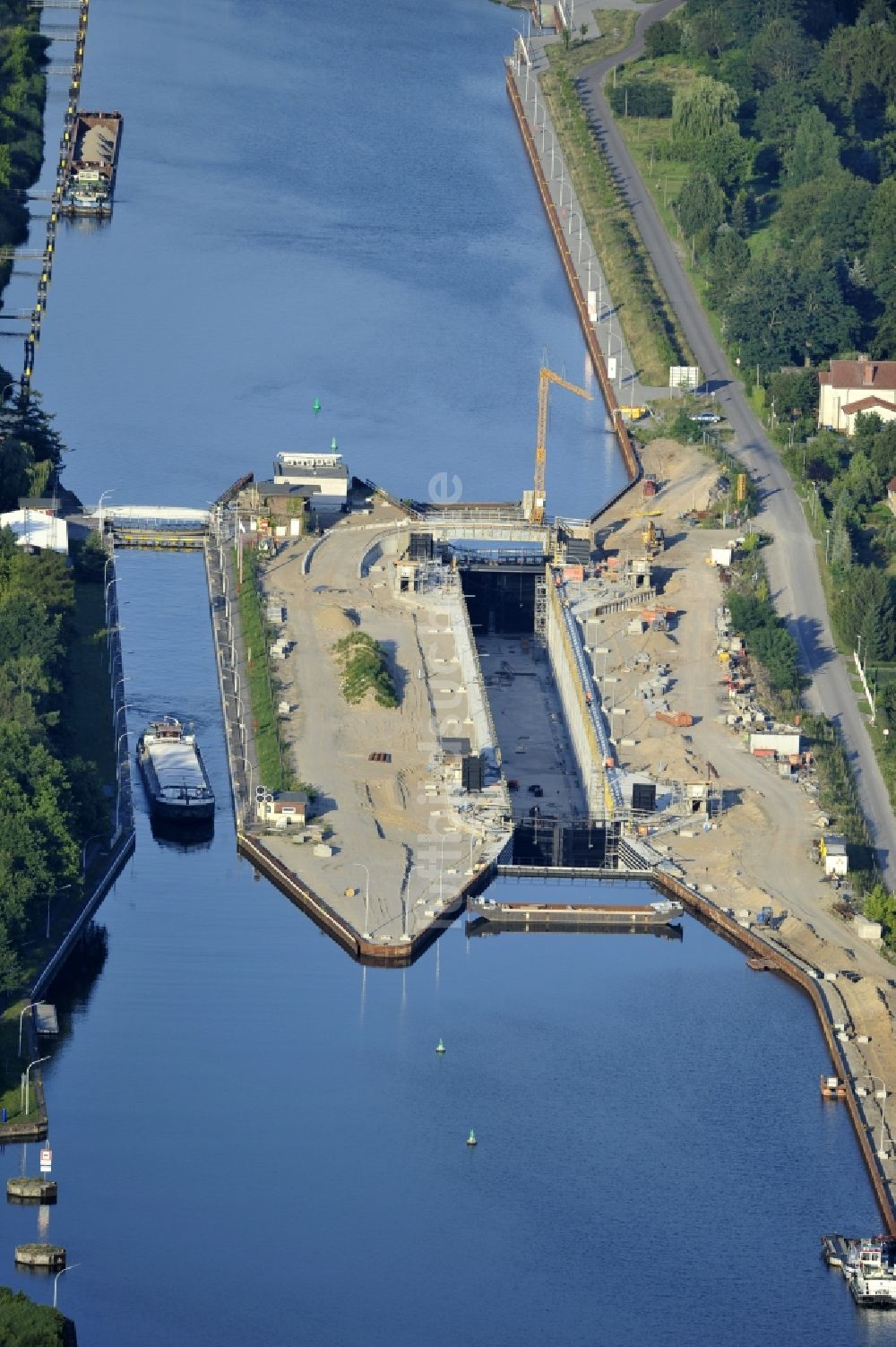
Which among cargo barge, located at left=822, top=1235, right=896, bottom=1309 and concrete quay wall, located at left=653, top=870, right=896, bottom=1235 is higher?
concrete quay wall, located at left=653, top=870, right=896, bottom=1235

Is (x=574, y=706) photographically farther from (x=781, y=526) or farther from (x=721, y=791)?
(x=781, y=526)

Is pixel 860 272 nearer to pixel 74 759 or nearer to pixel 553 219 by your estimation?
pixel 553 219

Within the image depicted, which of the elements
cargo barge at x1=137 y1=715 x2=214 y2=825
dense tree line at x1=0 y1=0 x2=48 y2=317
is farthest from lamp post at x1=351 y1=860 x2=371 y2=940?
dense tree line at x1=0 y1=0 x2=48 y2=317

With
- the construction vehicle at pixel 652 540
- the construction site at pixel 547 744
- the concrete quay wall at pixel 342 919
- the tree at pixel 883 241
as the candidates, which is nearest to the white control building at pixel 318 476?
the construction site at pixel 547 744

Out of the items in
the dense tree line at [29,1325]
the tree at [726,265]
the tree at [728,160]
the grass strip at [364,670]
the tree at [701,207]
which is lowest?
the dense tree line at [29,1325]

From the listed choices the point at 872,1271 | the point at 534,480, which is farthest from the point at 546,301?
the point at 872,1271

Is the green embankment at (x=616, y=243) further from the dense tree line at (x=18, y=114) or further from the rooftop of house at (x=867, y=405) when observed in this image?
the dense tree line at (x=18, y=114)

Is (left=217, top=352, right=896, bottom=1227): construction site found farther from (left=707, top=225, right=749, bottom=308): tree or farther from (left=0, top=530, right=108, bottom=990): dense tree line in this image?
(left=707, top=225, right=749, bottom=308): tree
